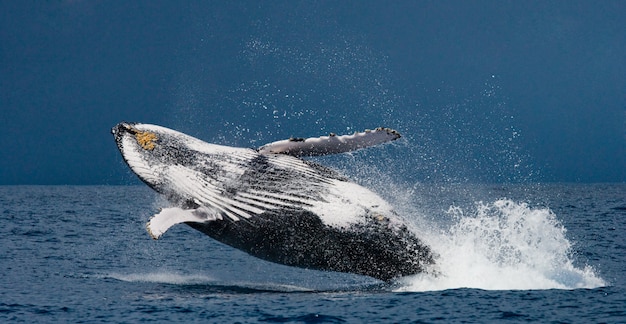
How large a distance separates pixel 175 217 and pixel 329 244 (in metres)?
2.71

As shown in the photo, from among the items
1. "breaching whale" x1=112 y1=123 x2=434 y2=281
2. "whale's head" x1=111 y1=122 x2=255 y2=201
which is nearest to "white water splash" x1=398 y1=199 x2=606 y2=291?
"breaching whale" x1=112 y1=123 x2=434 y2=281

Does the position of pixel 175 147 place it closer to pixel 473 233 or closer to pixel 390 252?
pixel 390 252

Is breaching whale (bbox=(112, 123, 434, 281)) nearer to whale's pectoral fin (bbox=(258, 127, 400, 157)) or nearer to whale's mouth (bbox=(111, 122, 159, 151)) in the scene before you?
whale's pectoral fin (bbox=(258, 127, 400, 157))

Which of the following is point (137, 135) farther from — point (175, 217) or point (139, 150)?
point (175, 217)

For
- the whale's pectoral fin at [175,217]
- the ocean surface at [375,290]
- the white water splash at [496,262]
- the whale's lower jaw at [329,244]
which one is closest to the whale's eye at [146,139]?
the ocean surface at [375,290]

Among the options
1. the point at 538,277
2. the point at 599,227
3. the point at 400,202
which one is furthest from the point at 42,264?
the point at 599,227

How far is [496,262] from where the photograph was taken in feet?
54.7

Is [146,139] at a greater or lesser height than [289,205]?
greater

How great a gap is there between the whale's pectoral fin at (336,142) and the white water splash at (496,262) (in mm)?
2125

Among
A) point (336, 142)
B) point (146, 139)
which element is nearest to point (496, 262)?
point (336, 142)

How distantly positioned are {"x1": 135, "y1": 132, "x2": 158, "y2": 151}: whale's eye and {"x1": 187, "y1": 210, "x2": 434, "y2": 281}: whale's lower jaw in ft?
5.69

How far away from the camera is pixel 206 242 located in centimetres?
3494

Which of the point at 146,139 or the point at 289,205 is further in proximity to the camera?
the point at 146,139

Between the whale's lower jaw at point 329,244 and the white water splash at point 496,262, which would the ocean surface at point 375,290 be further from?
the whale's lower jaw at point 329,244
